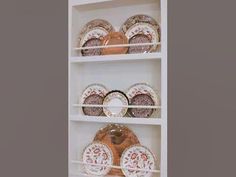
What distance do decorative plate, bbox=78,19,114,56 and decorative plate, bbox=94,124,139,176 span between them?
18.2 inches

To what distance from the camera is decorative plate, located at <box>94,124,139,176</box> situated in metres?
1.59

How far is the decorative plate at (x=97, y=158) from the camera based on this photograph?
5.20ft

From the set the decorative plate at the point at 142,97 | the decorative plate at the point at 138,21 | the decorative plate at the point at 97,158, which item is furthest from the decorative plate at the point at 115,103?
the decorative plate at the point at 138,21

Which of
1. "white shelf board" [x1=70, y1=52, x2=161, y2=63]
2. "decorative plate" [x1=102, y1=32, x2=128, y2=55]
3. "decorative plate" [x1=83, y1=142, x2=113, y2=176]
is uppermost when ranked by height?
"decorative plate" [x1=102, y1=32, x2=128, y2=55]

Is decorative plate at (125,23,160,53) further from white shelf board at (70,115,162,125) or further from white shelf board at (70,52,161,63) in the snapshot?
white shelf board at (70,115,162,125)

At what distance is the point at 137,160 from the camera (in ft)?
5.01

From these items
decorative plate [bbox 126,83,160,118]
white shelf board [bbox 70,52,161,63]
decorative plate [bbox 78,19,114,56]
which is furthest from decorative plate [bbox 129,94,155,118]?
decorative plate [bbox 78,19,114,56]

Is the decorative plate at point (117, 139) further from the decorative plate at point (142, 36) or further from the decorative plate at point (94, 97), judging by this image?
the decorative plate at point (142, 36)

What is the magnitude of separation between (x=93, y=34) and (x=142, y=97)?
497mm
